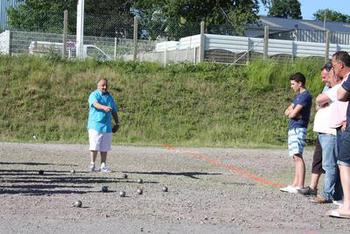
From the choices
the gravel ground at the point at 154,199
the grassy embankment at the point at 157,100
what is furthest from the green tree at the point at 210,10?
the gravel ground at the point at 154,199

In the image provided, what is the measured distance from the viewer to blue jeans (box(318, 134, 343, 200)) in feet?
29.1

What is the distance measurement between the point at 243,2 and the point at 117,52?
19.6 m

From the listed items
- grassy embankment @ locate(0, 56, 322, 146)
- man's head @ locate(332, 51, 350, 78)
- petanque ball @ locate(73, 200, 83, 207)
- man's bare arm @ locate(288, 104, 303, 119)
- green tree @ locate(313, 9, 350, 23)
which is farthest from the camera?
green tree @ locate(313, 9, 350, 23)

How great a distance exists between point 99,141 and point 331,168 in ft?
16.3

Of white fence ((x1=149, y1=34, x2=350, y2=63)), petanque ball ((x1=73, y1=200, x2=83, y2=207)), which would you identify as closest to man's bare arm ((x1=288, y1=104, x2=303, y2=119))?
petanque ball ((x1=73, y1=200, x2=83, y2=207))

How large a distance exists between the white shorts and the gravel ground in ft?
1.72

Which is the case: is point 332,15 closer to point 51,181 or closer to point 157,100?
point 157,100

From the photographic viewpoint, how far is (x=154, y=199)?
8953 millimetres

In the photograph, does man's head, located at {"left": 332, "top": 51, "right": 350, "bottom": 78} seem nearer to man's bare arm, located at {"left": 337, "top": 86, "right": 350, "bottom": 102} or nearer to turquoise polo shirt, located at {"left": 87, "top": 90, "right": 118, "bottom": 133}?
man's bare arm, located at {"left": 337, "top": 86, "right": 350, "bottom": 102}

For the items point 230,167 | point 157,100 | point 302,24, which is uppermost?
point 302,24

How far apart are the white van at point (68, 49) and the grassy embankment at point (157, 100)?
589 mm

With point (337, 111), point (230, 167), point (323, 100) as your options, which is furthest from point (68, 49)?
point (337, 111)

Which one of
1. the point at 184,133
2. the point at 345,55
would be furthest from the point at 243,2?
the point at 345,55

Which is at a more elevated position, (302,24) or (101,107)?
(302,24)
